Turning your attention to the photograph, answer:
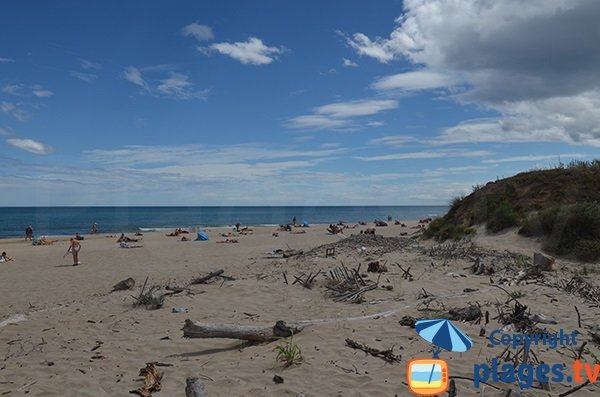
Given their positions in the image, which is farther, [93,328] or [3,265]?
[3,265]

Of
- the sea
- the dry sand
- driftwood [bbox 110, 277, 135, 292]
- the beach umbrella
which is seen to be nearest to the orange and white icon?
the beach umbrella

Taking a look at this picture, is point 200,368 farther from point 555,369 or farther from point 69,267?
point 69,267

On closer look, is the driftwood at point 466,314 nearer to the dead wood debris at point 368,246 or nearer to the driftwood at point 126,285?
the dead wood debris at point 368,246

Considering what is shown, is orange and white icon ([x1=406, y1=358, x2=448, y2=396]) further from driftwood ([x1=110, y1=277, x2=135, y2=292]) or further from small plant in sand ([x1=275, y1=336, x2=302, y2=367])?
driftwood ([x1=110, y1=277, x2=135, y2=292])

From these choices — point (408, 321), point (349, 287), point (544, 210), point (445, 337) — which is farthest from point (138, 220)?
point (445, 337)

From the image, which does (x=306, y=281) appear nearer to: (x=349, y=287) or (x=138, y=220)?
(x=349, y=287)

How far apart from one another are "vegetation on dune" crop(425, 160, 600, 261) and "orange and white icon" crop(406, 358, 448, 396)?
11.2 meters

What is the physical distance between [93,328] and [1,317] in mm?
2829

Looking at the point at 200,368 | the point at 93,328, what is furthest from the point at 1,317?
the point at 200,368

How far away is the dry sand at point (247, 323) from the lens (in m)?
5.34

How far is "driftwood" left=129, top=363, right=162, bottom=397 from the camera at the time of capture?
200 inches

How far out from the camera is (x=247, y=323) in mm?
8102

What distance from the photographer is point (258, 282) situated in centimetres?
1141

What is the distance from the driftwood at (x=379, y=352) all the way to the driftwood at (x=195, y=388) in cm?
223
